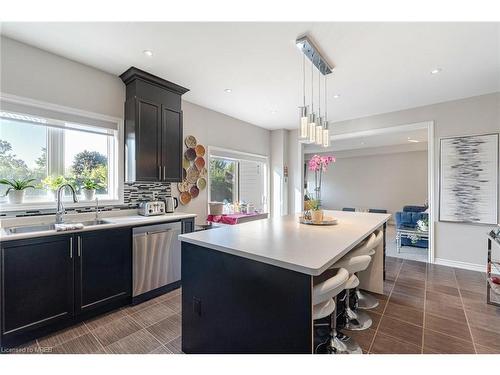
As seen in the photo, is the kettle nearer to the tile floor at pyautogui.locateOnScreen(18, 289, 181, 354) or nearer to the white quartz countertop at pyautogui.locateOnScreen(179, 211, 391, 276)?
the tile floor at pyautogui.locateOnScreen(18, 289, 181, 354)

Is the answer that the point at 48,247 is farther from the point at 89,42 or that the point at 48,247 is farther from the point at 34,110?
the point at 89,42

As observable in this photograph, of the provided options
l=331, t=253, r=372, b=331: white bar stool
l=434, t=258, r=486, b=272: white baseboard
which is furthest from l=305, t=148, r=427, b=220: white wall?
l=331, t=253, r=372, b=331: white bar stool

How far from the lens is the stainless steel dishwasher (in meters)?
2.57

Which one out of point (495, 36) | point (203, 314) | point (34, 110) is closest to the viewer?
point (203, 314)

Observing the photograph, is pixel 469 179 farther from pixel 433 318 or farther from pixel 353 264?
pixel 353 264

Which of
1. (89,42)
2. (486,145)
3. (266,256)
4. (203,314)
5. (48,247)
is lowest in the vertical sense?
(203,314)

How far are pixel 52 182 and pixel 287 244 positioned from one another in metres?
2.40

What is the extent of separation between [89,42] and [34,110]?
874 millimetres

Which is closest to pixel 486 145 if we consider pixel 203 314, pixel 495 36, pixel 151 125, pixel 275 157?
pixel 495 36

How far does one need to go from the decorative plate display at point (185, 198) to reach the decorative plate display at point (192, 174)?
216mm

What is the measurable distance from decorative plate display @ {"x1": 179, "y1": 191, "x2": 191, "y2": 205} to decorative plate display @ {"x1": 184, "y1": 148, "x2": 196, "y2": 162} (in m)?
0.56

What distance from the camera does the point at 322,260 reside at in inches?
48.4

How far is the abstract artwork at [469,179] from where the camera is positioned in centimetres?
350

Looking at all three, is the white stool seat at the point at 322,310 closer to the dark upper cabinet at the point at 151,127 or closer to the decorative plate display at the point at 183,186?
the dark upper cabinet at the point at 151,127
